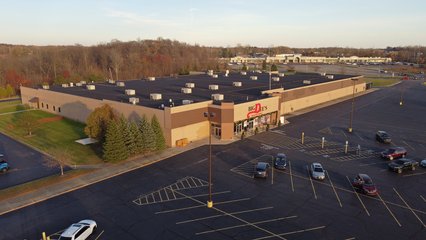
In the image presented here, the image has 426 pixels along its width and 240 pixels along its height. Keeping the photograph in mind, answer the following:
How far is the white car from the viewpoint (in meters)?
22.5

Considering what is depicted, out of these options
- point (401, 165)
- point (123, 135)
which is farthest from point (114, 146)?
point (401, 165)

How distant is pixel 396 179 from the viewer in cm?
3394

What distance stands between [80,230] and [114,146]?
15997mm

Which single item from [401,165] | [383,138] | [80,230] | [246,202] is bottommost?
[246,202]

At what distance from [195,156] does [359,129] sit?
3164 centimetres

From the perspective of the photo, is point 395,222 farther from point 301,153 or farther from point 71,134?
point 71,134

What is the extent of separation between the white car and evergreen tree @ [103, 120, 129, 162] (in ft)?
47.7

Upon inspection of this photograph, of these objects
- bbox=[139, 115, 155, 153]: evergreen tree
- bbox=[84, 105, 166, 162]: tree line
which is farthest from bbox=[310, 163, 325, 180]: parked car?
bbox=[139, 115, 155, 153]: evergreen tree

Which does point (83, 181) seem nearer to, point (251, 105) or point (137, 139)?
point (137, 139)

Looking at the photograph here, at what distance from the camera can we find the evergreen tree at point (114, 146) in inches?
1499

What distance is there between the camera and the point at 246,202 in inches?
1134

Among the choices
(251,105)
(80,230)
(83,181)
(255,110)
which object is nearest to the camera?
(80,230)

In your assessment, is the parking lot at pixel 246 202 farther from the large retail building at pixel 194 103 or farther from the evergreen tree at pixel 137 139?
the large retail building at pixel 194 103

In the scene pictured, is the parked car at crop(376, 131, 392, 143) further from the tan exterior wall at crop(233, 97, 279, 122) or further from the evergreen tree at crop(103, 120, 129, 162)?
the evergreen tree at crop(103, 120, 129, 162)
